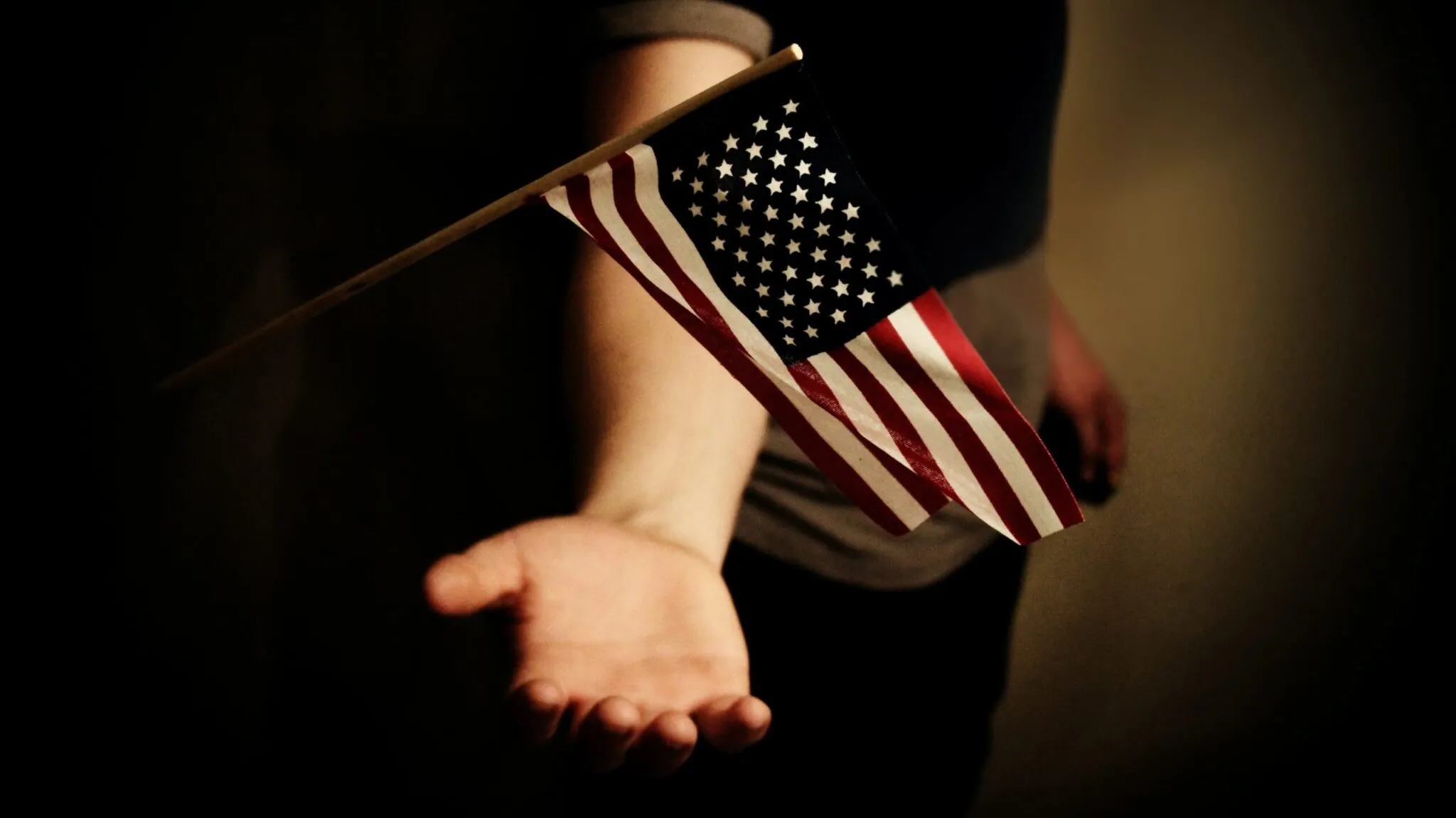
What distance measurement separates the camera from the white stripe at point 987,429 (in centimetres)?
47

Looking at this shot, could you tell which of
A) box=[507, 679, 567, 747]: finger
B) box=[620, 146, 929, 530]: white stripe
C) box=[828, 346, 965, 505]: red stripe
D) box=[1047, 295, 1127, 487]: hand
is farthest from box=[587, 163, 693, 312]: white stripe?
box=[1047, 295, 1127, 487]: hand

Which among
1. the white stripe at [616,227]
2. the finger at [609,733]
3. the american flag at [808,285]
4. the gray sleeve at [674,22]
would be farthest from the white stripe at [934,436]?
the gray sleeve at [674,22]

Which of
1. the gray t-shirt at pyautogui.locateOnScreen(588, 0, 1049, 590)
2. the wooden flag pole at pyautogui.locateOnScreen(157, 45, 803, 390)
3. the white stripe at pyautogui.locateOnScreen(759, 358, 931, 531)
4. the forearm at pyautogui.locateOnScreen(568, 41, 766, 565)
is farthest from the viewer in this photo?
the gray t-shirt at pyautogui.locateOnScreen(588, 0, 1049, 590)

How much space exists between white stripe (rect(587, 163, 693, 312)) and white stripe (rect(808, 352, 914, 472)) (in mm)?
90

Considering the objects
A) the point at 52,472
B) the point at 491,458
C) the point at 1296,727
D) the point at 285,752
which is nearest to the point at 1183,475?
the point at 1296,727

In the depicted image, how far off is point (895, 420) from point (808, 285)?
10 centimetres

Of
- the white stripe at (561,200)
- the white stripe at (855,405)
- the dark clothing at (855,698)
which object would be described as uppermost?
the white stripe at (561,200)

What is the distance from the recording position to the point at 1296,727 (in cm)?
76

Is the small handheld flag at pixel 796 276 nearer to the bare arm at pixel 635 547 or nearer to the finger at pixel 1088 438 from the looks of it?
the bare arm at pixel 635 547

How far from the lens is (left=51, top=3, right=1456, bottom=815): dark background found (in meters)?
0.67

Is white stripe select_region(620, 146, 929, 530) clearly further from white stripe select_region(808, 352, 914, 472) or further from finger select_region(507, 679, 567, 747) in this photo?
finger select_region(507, 679, 567, 747)

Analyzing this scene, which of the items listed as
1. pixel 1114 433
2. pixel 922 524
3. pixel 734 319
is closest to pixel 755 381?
pixel 734 319

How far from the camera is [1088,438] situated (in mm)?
769

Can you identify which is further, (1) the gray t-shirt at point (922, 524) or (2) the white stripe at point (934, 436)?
(1) the gray t-shirt at point (922, 524)
